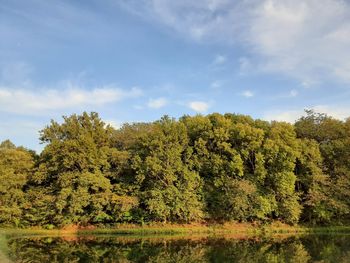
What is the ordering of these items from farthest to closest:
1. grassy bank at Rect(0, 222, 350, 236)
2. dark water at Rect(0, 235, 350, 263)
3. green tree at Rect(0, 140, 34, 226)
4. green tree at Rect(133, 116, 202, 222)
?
1. green tree at Rect(0, 140, 34, 226)
2. green tree at Rect(133, 116, 202, 222)
3. grassy bank at Rect(0, 222, 350, 236)
4. dark water at Rect(0, 235, 350, 263)

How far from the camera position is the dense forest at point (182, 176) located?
157ft

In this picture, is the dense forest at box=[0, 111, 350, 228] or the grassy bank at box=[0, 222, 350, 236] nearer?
the grassy bank at box=[0, 222, 350, 236]

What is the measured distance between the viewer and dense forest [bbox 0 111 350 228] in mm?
47750

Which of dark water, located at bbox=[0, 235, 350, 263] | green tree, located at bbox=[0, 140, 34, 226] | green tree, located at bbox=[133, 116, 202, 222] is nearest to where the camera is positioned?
dark water, located at bbox=[0, 235, 350, 263]

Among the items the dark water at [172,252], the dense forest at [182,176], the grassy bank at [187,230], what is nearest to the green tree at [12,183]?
the dense forest at [182,176]

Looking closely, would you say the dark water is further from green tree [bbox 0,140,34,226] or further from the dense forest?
green tree [bbox 0,140,34,226]

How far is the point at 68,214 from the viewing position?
47.3 m

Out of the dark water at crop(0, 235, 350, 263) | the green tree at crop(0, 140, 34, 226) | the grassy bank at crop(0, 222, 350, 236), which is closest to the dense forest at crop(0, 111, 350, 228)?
the green tree at crop(0, 140, 34, 226)

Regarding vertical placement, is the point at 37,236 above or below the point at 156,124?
below

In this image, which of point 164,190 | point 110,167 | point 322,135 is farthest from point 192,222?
point 322,135

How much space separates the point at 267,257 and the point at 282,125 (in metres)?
27.5

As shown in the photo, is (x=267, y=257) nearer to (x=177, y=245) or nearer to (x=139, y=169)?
(x=177, y=245)

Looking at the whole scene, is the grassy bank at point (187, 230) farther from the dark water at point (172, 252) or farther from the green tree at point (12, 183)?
the dark water at point (172, 252)

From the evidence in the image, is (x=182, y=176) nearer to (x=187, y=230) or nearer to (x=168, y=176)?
(x=168, y=176)
